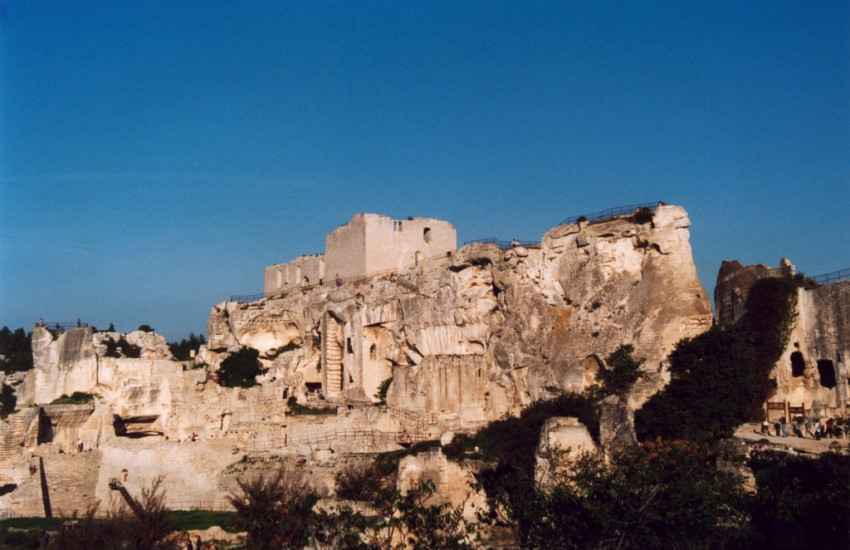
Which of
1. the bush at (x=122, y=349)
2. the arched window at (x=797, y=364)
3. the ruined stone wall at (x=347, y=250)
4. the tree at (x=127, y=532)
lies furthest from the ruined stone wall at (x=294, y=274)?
the arched window at (x=797, y=364)

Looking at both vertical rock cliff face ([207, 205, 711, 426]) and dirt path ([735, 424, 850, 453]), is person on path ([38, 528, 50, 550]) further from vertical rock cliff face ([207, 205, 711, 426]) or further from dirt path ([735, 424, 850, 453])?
Answer: dirt path ([735, 424, 850, 453])

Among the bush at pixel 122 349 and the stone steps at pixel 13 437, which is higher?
the bush at pixel 122 349

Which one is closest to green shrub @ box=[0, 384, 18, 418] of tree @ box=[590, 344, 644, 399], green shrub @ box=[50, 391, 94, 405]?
green shrub @ box=[50, 391, 94, 405]

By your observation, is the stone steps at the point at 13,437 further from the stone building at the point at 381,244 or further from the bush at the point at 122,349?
the stone building at the point at 381,244

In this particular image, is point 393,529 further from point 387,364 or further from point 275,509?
point 387,364

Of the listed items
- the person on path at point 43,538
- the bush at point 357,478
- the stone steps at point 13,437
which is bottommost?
the person on path at point 43,538

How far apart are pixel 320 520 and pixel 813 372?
17760 mm

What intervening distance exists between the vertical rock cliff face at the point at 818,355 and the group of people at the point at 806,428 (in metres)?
0.58

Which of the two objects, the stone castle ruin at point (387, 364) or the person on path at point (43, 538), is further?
the stone castle ruin at point (387, 364)

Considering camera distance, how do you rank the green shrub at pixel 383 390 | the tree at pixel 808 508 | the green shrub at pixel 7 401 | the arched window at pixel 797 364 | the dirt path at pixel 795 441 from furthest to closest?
the green shrub at pixel 7 401 → the green shrub at pixel 383 390 → the arched window at pixel 797 364 → the dirt path at pixel 795 441 → the tree at pixel 808 508

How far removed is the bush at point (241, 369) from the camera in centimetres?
4818

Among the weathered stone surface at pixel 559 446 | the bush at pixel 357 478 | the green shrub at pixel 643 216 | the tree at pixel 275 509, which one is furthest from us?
the green shrub at pixel 643 216

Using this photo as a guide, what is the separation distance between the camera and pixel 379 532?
2511 centimetres

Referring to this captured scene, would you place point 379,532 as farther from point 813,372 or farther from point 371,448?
point 813,372
